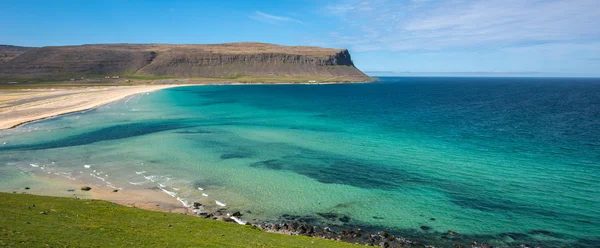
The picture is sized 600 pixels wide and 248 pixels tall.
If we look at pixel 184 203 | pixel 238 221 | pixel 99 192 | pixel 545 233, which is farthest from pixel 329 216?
pixel 99 192

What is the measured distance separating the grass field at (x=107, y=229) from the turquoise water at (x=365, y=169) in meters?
6.70

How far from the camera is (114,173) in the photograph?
41156 millimetres

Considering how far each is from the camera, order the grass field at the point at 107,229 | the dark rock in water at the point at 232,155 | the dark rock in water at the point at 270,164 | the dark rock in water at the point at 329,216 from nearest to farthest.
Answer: the grass field at the point at 107,229, the dark rock in water at the point at 329,216, the dark rock in water at the point at 270,164, the dark rock in water at the point at 232,155

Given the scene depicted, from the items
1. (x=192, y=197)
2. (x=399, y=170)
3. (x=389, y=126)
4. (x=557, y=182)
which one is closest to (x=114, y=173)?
(x=192, y=197)

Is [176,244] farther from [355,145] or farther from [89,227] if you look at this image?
[355,145]

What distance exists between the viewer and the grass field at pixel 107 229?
17.3 meters

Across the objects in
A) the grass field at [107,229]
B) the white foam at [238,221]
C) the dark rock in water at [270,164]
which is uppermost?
the grass field at [107,229]

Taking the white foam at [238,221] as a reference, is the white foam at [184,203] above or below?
above

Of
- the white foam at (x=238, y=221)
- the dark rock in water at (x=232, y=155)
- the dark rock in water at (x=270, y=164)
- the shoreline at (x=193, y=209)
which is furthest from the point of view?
the dark rock in water at (x=232, y=155)

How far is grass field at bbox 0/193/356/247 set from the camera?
56.9ft

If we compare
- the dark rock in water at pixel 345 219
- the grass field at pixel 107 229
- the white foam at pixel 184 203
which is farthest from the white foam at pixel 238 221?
the dark rock in water at pixel 345 219

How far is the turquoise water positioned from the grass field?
6704 mm

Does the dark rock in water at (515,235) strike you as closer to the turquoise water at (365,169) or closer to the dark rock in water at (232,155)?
the turquoise water at (365,169)

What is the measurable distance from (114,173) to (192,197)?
1362cm
